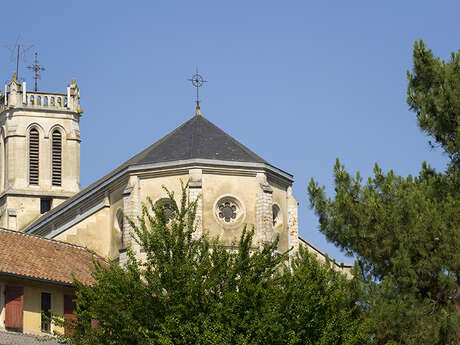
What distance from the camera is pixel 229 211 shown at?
46938 millimetres

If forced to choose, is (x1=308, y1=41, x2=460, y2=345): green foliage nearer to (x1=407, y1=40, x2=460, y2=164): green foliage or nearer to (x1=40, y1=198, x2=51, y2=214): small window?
(x1=407, y1=40, x2=460, y2=164): green foliage

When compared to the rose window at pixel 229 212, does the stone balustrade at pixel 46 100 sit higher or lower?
higher

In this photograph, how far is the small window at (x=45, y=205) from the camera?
7056cm

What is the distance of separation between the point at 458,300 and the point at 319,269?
3.67 m

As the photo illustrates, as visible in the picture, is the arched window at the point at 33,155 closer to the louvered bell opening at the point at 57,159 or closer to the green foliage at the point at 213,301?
the louvered bell opening at the point at 57,159

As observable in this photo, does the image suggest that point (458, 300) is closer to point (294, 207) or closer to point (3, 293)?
point (3, 293)

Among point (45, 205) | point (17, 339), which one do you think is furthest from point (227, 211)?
point (45, 205)

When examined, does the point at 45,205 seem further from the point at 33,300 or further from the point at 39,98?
the point at 33,300

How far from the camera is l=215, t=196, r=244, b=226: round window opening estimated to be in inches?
1842

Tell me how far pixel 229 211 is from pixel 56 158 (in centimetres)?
2771

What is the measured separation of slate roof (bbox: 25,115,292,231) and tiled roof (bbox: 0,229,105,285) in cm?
548

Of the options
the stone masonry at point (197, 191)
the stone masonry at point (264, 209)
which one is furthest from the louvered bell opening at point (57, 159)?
the stone masonry at point (264, 209)

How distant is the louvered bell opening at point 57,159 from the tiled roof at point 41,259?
91.3 feet

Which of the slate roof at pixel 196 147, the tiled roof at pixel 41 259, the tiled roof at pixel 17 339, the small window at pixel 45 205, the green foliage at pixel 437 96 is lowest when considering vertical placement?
the tiled roof at pixel 17 339
